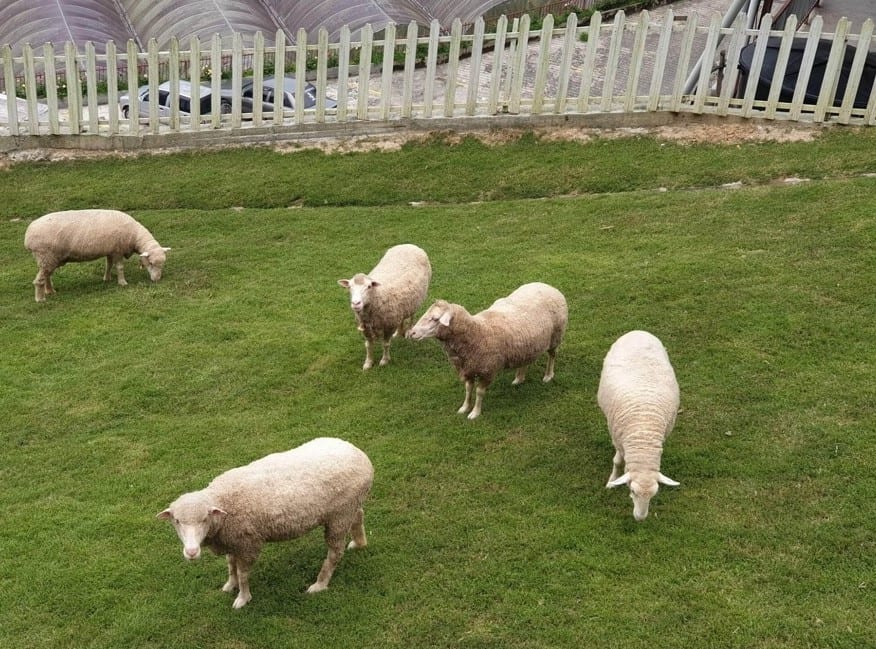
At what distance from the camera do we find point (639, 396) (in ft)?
28.4

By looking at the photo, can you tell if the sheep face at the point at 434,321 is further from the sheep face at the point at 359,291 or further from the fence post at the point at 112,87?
the fence post at the point at 112,87

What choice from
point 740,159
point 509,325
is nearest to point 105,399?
point 509,325

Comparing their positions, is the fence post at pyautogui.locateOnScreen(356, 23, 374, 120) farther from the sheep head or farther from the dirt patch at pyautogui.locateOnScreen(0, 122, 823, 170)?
the sheep head

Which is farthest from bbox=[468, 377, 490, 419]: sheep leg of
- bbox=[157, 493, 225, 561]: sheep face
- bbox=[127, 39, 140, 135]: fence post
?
bbox=[127, 39, 140, 135]: fence post

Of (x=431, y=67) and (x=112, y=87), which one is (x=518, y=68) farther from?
(x=112, y=87)

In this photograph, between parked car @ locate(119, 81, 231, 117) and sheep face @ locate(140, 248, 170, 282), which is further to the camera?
parked car @ locate(119, 81, 231, 117)

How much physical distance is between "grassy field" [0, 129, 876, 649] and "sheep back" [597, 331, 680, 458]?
0.71m

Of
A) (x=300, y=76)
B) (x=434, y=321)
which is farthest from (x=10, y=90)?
(x=434, y=321)

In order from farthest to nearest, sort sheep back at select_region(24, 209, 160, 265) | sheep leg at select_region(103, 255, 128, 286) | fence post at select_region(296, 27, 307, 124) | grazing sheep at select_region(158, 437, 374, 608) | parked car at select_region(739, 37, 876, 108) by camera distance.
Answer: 1. fence post at select_region(296, 27, 307, 124)
2. parked car at select_region(739, 37, 876, 108)
3. sheep leg at select_region(103, 255, 128, 286)
4. sheep back at select_region(24, 209, 160, 265)
5. grazing sheep at select_region(158, 437, 374, 608)

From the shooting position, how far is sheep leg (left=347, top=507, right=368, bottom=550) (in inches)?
323

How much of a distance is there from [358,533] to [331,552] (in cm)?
49

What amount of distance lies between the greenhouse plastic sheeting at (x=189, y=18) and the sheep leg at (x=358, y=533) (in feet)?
68.3

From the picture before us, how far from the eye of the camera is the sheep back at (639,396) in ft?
27.4

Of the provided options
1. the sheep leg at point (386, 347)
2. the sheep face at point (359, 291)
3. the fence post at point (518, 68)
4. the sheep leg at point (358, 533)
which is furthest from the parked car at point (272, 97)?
the sheep leg at point (358, 533)
